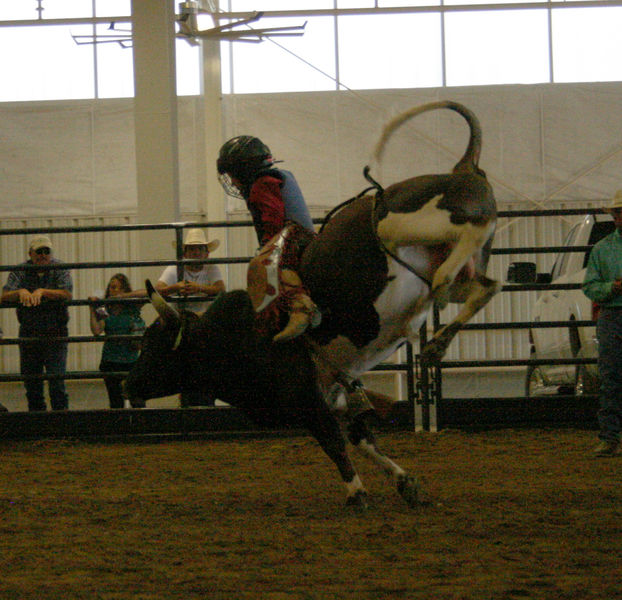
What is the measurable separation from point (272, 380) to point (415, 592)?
167 cm

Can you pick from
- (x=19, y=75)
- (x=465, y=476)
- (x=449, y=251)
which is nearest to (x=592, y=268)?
(x=465, y=476)

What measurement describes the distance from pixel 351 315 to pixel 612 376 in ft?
9.21

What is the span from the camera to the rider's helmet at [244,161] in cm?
443

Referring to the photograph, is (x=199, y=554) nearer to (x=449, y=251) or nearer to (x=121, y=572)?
(x=121, y=572)

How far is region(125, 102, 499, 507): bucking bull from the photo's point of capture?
4039mm

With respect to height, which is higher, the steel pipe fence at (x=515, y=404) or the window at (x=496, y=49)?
the window at (x=496, y=49)

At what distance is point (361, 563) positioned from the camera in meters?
3.31

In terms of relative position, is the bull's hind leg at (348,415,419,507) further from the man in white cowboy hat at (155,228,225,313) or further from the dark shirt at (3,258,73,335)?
the dark shirt at (3,258,73,335)

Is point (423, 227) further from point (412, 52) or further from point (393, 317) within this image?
point (412, 52)

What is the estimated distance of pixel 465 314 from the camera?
13.5ft

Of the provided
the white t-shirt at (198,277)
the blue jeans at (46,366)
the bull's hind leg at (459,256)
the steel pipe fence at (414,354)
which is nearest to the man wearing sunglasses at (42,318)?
the blue jeans at (46,366)

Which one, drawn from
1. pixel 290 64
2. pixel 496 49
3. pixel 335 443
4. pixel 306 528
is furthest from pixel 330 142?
pixel 306 528

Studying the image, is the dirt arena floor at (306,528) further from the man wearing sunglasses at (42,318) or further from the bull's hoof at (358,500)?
the man wearing sunglasses at (42,318)

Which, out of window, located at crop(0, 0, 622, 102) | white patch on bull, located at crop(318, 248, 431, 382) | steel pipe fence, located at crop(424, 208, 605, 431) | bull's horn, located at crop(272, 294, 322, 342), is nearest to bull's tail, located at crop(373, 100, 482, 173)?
white patch on bull, located at crop(318, 248, 431, 382)
